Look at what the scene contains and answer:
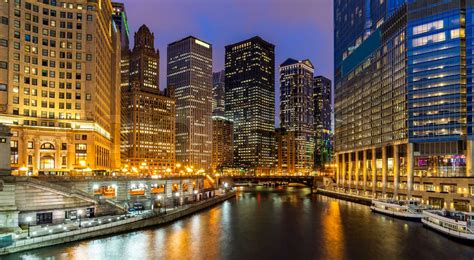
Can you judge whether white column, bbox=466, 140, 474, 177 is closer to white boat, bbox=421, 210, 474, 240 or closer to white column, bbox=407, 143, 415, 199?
white column, bbox=407, 143, 415, 199

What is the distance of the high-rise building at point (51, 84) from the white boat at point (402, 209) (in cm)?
8187

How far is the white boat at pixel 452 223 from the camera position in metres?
72.8

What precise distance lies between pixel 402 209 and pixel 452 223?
1062 inches

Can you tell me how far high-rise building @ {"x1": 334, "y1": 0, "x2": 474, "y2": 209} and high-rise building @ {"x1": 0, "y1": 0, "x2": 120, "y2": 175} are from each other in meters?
100

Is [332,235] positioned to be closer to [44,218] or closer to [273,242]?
[273,242]

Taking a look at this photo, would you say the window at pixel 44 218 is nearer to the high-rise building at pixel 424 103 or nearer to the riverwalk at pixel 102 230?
the riverwalk at pixel 102 230

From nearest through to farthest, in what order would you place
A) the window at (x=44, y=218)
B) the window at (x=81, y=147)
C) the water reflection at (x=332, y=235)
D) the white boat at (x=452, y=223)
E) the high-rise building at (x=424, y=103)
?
the water reflection at (x=332, y=235) → the white boat at (x=452, y=223) → the window at (x=44, y=218) → the window at (x=81, y=147) → the high-rise building at (x=424, y=103)

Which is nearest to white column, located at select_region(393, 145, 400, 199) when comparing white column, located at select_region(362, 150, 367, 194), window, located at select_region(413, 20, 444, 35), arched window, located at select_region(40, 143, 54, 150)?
→ white column, located at select_region(362, 150, 367, 194)

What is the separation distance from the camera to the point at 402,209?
103750 mm

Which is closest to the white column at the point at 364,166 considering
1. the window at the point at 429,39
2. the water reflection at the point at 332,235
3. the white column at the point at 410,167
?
the white column at the point at 410,167

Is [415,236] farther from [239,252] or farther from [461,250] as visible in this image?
[239,252]

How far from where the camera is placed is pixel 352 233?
3258 inches

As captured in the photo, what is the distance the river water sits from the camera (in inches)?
2479

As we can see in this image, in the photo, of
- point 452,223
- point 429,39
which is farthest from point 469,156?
point 452,223
